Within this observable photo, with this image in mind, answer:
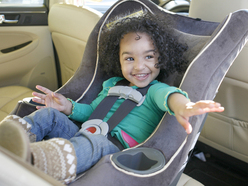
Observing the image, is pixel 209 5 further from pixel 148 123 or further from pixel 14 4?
pixel 14 4

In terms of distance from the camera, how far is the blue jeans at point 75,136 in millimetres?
860

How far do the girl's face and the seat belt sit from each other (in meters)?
0.06

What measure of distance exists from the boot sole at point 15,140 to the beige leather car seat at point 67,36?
1.30m

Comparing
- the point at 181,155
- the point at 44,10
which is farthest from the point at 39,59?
the point at 181,155

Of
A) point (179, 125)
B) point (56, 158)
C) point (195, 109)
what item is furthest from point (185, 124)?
point (56, 158)

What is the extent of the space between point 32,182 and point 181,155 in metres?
0.67

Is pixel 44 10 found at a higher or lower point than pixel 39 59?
higher

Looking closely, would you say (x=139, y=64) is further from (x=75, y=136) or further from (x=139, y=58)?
(x=75, y=136)

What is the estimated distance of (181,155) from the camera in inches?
36.8

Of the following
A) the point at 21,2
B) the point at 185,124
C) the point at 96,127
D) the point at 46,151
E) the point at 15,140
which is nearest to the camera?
the point at 15,140

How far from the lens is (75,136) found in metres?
0.99

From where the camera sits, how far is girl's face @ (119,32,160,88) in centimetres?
119

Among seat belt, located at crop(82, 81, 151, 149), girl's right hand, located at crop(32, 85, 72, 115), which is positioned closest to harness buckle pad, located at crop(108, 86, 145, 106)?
seat belt, located at crop(82, 81, 151, 149)

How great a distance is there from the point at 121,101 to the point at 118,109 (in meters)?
0.10
